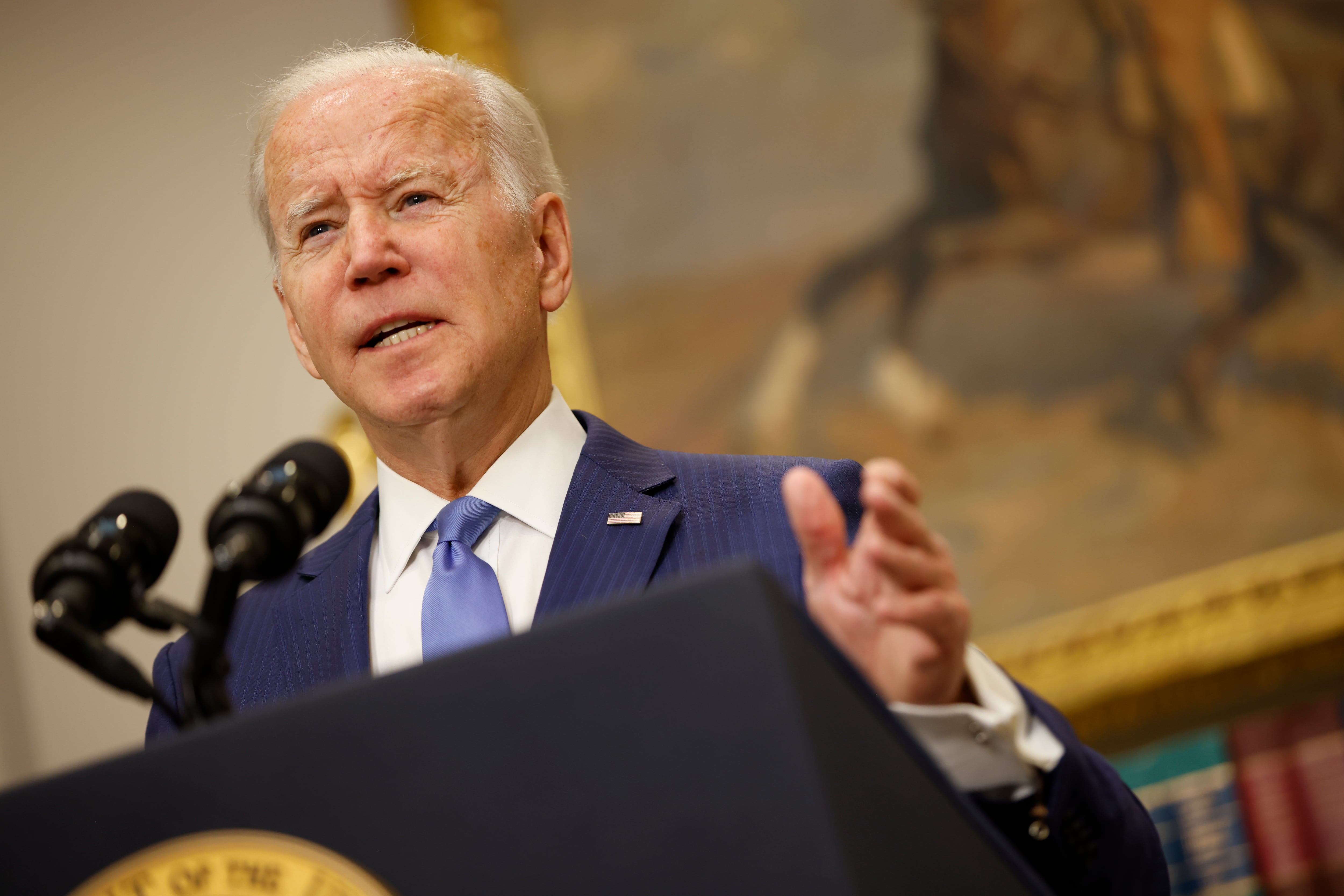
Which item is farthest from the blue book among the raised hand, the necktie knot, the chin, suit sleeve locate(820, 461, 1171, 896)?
the raised hand

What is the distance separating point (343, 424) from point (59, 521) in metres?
0.91

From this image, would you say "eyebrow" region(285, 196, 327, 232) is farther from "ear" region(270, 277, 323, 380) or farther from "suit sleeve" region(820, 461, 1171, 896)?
"suit sleeve" region(820, 461, 1171, 896)

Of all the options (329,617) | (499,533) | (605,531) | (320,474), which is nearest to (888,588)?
(320,474)

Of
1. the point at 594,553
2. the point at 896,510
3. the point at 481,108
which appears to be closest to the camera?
the point at 896,510

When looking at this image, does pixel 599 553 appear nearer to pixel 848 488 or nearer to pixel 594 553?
pixel 594 553

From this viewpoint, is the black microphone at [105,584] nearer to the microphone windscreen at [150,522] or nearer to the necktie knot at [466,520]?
the microphone windscreen at [150,522]

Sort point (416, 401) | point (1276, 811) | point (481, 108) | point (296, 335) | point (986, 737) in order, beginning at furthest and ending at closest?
point (1276, 811)
point (296, 335)
point (481, 108)
point (416, 401)
point (986, 737)

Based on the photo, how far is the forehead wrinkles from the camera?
6.08ft

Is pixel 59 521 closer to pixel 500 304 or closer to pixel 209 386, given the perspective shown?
pixel 209 386

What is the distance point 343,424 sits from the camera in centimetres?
368

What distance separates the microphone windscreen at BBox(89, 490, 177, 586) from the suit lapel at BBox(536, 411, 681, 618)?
0.48 meters

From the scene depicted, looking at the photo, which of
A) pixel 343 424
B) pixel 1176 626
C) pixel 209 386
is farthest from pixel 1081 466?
pixel 209 386

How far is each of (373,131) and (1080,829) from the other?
4.52 ft

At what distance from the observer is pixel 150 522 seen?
48.4 inches
